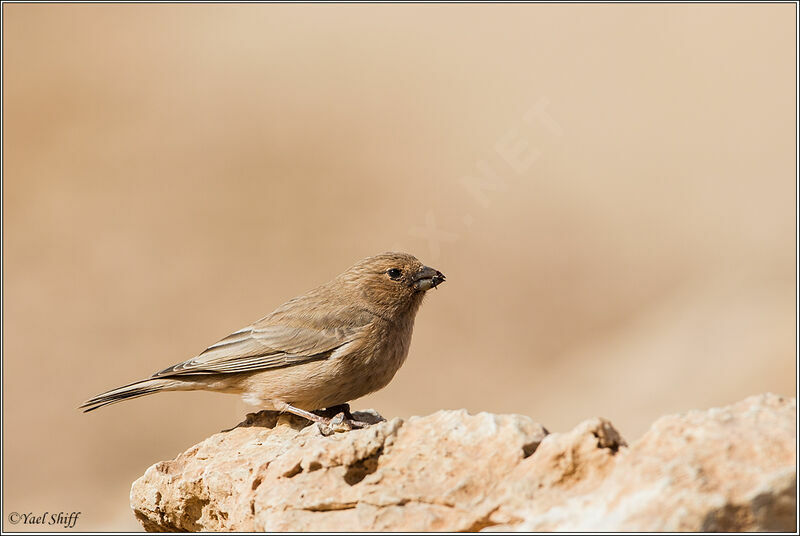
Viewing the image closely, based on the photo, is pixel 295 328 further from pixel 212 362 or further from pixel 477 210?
pixel 477 210

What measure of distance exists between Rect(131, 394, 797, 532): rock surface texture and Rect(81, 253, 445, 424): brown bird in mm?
1216

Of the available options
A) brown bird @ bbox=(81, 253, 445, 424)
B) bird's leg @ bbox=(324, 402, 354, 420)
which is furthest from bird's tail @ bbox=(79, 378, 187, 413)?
bird's leg @ bbox=(324, 402, 354, 420)

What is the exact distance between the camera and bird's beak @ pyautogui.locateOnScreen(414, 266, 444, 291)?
7.02 m

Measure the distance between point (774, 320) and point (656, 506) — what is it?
43.4 feet

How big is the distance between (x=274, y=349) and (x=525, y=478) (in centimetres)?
291

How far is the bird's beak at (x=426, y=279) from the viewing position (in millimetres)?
7020

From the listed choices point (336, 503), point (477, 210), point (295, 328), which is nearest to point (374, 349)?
point (295, 328)

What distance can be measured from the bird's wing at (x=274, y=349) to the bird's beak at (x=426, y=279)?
0.52 metres

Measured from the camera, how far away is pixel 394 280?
7.02 metres

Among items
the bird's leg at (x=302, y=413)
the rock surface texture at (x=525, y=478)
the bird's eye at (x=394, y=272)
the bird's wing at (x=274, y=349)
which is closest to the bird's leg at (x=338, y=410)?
the bird's leg at (x=302, y=413)

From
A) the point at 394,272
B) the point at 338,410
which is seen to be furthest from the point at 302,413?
the point at 394,272

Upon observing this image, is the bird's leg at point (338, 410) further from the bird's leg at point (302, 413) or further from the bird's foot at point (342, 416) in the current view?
the bird's leg at point (302, 413)

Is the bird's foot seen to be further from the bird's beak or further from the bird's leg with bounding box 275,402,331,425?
the bird's beak

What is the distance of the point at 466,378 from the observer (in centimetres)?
1808
